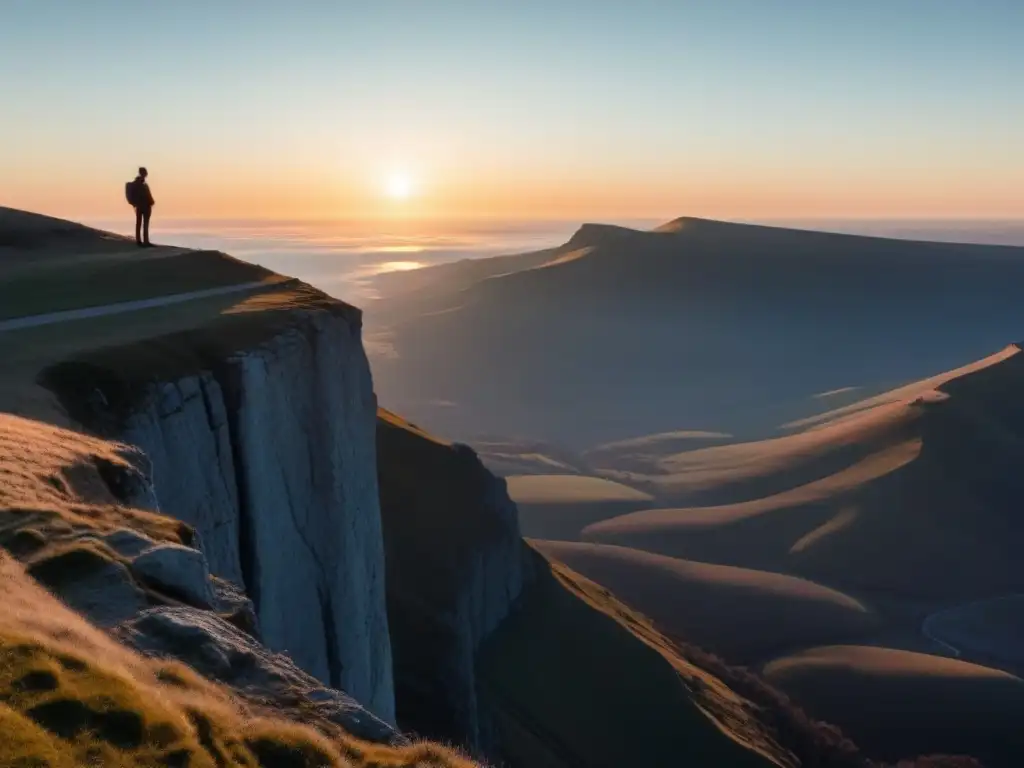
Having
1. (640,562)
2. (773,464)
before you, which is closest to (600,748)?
(640,562)

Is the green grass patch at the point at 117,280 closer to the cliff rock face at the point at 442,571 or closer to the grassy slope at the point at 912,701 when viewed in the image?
the cliff rock face at the point at 442,571

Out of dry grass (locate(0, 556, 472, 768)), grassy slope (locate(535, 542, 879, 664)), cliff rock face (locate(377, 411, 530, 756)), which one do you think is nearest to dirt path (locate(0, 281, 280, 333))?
dry grass (locate(0, 556, 472, 768))

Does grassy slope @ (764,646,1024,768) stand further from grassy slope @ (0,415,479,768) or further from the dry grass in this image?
the dry grass

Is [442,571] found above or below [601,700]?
above

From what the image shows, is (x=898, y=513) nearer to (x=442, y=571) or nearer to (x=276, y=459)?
(x=442, y=571)

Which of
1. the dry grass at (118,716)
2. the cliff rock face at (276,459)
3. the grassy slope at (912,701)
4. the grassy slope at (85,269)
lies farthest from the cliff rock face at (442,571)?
the dry grass at (118,716)

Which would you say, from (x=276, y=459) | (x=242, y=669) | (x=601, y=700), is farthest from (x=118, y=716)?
(x=601, y=700)

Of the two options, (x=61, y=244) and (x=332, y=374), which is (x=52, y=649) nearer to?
(x=332, y=374)
